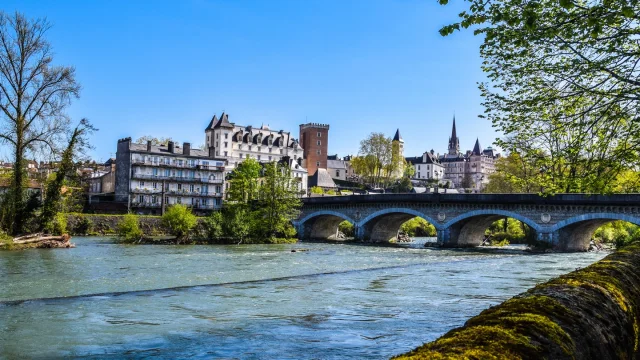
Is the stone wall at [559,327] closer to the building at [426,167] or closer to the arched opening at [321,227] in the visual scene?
the arched opening at [321,227]

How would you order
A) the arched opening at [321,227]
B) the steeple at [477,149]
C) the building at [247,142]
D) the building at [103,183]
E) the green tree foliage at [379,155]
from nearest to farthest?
the arched opening at [321,227], the building at [103,183], the green tree foliage at [379,155], the building at [247,142], the steeple at [477,149]

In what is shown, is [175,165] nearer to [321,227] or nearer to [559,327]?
[321,227]

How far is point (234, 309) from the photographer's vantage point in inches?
468

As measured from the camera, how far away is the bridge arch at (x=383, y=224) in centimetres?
4766

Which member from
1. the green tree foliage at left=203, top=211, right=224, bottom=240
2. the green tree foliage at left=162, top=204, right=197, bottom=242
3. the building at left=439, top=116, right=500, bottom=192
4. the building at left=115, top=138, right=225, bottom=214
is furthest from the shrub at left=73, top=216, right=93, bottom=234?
the building at left=439, top=116, right=500, bottom=192

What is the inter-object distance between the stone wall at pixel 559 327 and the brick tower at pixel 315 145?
116426 millimetres

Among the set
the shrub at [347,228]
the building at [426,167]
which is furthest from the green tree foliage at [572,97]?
the building at [426,167]

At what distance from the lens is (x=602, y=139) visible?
10.6 metres

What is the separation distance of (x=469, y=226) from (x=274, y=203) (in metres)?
15.9

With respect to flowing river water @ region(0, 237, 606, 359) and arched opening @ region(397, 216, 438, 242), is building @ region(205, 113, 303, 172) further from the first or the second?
flowing river water @ region(0, 237, 606, 359)

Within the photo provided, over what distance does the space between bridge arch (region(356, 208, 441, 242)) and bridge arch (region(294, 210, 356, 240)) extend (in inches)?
157

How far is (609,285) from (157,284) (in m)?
15.5

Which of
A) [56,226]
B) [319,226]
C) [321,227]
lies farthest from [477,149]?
[56,226]

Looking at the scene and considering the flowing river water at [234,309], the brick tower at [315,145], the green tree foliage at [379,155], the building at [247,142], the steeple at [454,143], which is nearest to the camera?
the flowing river water at [234,309]
